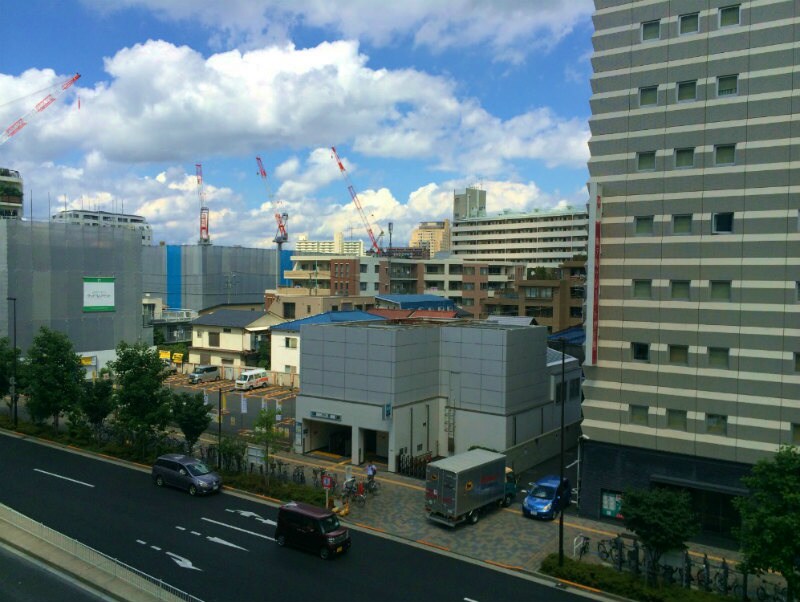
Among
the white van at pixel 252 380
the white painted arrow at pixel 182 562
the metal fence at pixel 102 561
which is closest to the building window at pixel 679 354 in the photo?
the metal fence at pixel 102 561

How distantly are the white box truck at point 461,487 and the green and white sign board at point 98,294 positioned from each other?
47.5m

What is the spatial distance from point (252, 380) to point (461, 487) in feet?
110

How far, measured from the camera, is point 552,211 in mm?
149500

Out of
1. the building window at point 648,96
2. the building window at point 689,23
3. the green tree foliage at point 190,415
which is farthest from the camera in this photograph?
the green tree foliage at point 190,415

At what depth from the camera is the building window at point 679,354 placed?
82.2 ft

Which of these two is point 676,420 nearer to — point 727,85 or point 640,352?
point 640,352

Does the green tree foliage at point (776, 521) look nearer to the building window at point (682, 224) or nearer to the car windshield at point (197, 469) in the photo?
the building window at point (682, 224)

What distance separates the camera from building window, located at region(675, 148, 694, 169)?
25.0m

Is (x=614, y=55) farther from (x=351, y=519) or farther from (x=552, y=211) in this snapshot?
(x=552, y=211)

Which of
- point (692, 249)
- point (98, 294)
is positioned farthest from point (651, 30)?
point (98, 294)

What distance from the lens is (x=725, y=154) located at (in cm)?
2438

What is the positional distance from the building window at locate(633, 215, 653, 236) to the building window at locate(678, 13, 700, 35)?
23.8ft

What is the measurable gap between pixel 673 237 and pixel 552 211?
5040 inches

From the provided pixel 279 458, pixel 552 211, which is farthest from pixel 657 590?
pixel 552 211
